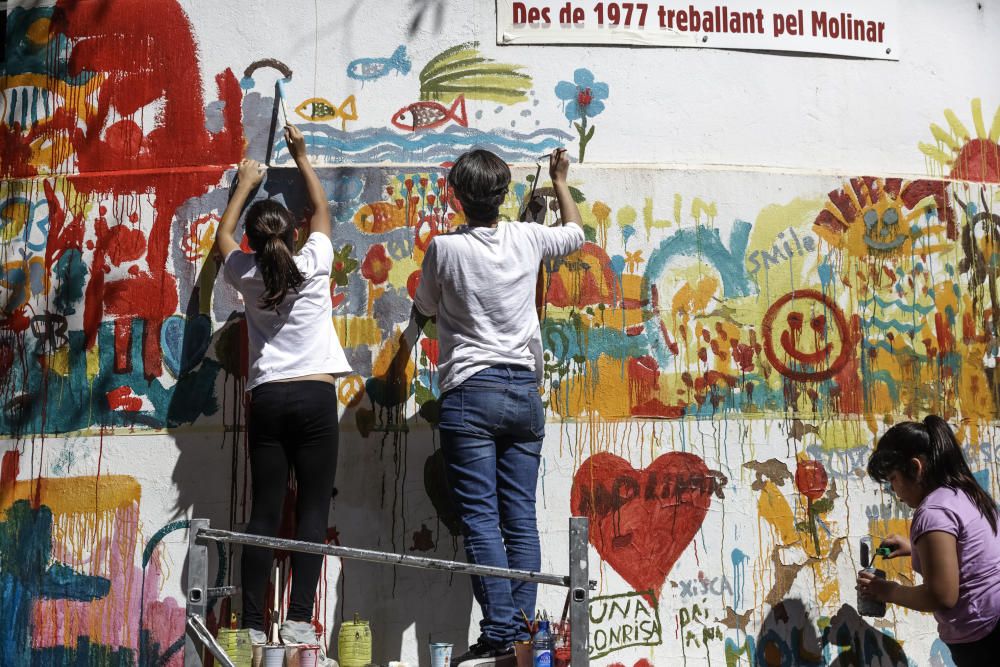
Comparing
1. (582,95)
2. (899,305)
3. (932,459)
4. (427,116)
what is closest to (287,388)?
(427,116)

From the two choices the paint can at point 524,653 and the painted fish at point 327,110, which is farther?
the painted fish at point 327,110

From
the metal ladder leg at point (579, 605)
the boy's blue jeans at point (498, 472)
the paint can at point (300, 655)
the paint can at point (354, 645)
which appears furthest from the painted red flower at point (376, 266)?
the metal ladder leg at point (579, 605)

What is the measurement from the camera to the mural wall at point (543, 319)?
208 inches

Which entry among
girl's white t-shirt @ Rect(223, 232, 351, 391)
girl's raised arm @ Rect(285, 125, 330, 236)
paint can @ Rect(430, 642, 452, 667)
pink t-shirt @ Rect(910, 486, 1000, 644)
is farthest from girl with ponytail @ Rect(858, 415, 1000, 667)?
girl's raised arm @ Rect(285, 125, 330, 236)

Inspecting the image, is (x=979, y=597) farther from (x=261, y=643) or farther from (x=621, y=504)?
(x=261, y=643)

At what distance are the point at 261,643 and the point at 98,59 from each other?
2904mm

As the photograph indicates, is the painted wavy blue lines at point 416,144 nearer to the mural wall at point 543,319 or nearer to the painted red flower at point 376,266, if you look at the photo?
the mural wall at point 543,319

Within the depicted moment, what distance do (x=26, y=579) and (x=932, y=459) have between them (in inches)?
151

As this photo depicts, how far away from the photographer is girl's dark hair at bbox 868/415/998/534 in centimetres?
442

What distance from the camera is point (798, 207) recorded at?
558 centimetres

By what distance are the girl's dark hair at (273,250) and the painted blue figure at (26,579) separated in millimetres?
1521

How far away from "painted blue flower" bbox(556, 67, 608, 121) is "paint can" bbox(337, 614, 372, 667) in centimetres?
247

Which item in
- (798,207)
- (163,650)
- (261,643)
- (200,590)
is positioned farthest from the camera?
(798,207)

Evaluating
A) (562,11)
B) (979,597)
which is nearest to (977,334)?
(979,597)
